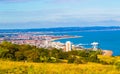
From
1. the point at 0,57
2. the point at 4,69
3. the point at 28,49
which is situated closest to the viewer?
the point at 4,69

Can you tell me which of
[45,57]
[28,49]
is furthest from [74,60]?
[28,49]

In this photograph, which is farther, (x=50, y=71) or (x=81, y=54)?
(x=81, y=54)

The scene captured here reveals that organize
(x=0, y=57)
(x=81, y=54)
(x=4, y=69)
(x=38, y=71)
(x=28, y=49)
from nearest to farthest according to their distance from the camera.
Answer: (x=38, y=71) → (x=4, y=69) → (x=0, y=57) → (x=28, y=49) → (x=81, y=54)

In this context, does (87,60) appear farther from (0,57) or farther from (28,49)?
(0,57)

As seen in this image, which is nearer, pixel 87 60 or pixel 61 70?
pixel 61 70

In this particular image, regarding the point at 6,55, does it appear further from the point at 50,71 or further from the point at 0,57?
the point at 50,71

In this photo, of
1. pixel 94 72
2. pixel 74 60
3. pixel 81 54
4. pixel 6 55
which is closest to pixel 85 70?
pixel 94 72

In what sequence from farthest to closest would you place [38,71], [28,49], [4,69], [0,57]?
1. [28,49]
2. [0,57]
3. [4,69]
4. [38,71]

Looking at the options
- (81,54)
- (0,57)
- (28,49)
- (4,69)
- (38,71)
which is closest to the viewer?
(38,71)

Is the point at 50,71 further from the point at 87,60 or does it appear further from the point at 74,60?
the point at 87,60
